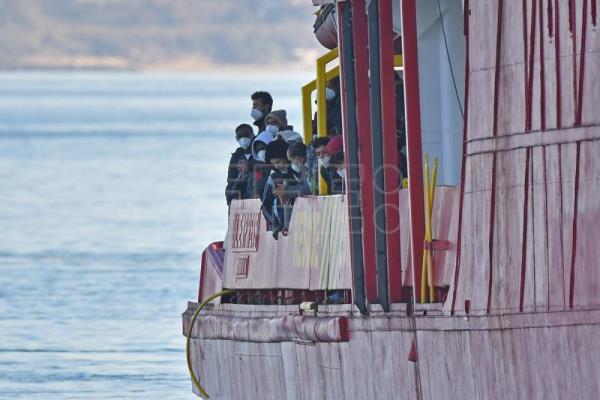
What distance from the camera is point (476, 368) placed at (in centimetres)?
1362

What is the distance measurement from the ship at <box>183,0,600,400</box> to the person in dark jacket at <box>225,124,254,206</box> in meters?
2.29

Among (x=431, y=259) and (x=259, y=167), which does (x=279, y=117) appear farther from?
(x=431, y=259)

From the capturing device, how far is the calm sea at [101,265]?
27016 mm

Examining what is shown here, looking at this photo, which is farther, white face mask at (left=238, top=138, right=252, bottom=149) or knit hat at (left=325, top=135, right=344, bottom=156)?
white face mask at (left=238, top=138, right=252, bottom=149)

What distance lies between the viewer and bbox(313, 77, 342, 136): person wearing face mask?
18678 mm

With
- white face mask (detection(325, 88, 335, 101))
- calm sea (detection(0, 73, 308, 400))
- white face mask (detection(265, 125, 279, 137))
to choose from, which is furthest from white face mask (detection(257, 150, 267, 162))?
calm sea (detection(0, 73, 308, 400))

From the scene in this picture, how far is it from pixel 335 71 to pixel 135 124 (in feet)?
442

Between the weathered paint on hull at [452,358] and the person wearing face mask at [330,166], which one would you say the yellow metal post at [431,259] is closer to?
the weathered paint on hull at [452,358]

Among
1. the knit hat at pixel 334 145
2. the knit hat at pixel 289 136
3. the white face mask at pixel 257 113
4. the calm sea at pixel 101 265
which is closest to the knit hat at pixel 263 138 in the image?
the knit hat at pixel 289 136

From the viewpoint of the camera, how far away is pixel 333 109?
1898 cm

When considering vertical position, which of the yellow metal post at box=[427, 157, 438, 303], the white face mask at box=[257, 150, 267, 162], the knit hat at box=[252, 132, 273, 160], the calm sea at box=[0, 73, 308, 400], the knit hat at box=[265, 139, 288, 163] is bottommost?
the calm sea at box=[0, 73, 308, 400]

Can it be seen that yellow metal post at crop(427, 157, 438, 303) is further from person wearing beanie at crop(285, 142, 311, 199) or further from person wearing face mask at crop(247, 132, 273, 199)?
person wearing face mask at crop(247, 132, 273, 199)

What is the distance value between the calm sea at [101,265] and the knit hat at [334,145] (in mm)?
8609

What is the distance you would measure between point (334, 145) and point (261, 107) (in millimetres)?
3338
